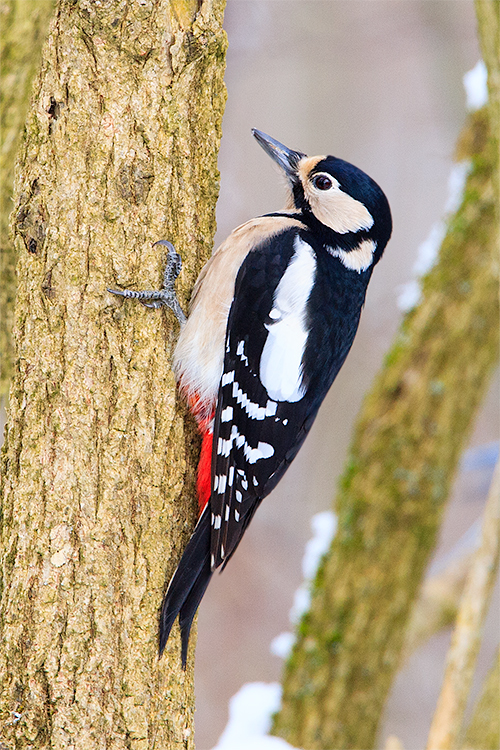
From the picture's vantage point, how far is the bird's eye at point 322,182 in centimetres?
266

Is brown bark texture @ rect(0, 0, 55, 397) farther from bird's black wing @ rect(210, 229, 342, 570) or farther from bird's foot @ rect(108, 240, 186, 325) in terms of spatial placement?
bird's black wing @ rect(210, 229, 342, 570)

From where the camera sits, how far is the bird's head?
2582 mm

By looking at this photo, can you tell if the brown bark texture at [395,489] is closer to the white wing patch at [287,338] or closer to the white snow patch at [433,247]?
the white snow patch at [433,247]

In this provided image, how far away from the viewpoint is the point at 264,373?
2266 mm

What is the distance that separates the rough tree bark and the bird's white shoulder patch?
852mm

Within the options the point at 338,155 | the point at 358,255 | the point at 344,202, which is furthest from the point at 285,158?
the point at 338,155

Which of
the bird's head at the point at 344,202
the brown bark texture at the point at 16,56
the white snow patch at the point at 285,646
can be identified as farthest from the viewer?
the white snow patch at the point at 285,646

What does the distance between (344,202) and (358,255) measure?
20 cm

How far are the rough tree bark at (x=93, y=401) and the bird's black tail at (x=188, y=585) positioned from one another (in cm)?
3

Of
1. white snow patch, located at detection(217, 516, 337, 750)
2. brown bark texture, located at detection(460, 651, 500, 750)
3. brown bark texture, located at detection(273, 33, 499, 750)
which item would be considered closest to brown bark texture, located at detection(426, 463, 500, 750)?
brown bark texture, located at detection(460, 651, 500, 750)

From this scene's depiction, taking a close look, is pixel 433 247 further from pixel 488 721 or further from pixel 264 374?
pixel 488 721

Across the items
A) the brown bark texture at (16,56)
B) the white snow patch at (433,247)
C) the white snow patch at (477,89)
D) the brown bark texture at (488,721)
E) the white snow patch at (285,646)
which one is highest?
the white snow patch at (477,89)

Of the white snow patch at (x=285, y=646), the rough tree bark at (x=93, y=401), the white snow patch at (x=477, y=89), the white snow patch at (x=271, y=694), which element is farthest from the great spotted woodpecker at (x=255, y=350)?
the white snow patch at (x=285, y=646)

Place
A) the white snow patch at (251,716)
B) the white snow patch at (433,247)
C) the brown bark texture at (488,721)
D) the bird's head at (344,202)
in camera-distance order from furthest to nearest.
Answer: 1. the white snow patch at (433,247)
2. the white snow patch at (251,716)
3. the brown bark texture at (488,721)
4. the bird's head at (344,202)
